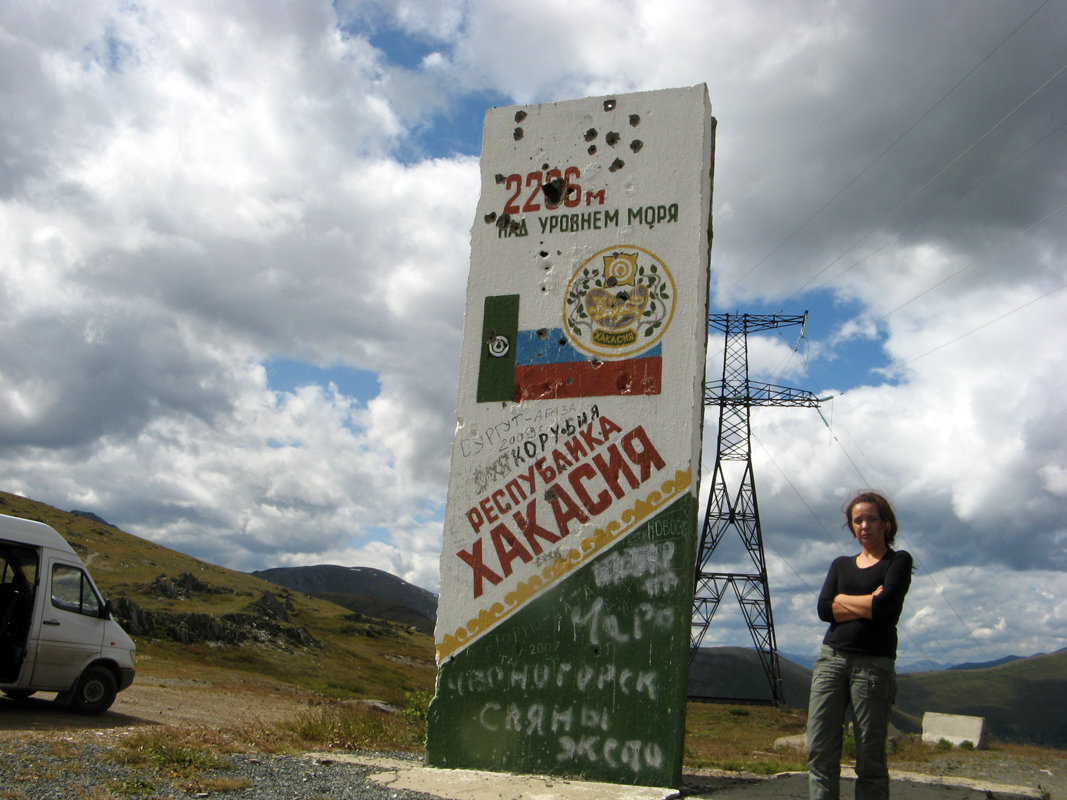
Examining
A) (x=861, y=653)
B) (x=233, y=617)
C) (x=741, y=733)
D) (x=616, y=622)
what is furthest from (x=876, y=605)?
(x=233, y=617)

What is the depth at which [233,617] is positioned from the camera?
46.9 meters

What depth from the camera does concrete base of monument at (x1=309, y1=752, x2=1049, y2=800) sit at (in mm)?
5445

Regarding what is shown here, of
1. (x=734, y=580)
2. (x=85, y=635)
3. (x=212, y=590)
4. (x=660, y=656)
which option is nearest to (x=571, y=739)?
(x=660, y=656)

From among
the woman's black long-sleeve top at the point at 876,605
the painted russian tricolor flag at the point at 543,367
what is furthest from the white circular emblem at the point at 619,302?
the woman's black long-sleeve top at the point at 876,605

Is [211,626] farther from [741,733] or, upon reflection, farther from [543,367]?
[543,367]

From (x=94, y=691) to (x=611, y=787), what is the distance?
29.7 ft

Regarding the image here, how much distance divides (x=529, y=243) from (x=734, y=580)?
27.1 m

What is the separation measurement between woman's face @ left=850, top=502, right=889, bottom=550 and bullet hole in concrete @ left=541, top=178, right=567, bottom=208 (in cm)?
369

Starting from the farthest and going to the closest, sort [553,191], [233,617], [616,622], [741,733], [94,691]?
[233,617] < [741,733] < [94,691] < [553,191] < [616,622]

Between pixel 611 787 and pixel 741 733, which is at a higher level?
pixel 611 787

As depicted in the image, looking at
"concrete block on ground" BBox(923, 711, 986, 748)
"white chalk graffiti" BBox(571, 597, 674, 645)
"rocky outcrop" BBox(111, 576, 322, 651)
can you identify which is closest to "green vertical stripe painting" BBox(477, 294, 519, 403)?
"white chalk graffiti" BBox(571, 597, 674, 645)

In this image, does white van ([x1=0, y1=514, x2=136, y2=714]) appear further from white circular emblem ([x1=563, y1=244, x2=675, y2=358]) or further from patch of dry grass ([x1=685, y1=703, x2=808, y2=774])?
white circular emblem ([x1=563, y1=244, x2=675, y2=358])

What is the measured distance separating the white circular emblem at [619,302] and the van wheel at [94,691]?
30.3 feet

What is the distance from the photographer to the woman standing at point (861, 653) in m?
4.62
